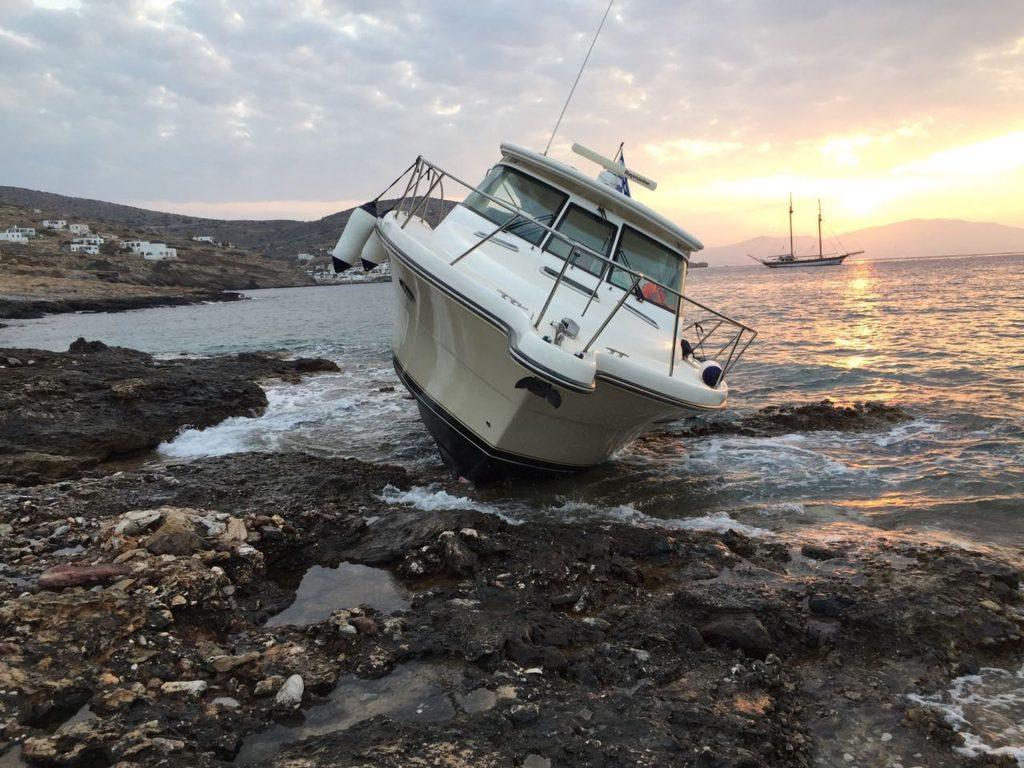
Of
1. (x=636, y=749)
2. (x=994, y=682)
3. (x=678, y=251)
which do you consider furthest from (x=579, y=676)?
(x=678, y=251)

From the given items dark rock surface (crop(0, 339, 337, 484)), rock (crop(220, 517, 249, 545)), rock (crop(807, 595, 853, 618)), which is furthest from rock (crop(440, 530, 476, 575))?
dark rock surface (crop(0, 339, 337, 484))

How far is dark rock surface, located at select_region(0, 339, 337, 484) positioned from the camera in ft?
24.3

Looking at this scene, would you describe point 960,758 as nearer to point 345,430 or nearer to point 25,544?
point 25,544

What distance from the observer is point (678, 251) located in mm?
8234

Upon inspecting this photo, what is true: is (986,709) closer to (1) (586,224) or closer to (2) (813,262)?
(1) (586,224)

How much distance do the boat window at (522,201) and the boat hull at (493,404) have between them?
5.15ft

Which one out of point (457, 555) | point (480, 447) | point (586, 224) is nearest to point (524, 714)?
point (457, 555)

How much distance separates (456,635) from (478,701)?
1.95ft

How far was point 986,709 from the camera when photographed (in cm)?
347

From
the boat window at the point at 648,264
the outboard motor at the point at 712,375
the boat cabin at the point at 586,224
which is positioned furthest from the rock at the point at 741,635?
the boat window at the point at 648,264

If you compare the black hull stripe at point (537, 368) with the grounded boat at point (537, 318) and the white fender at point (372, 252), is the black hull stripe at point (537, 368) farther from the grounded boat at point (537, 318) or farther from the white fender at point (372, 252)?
the white fender at point (372, 252)

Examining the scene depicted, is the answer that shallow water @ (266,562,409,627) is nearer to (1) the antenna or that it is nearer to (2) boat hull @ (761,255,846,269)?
(1) the antenna

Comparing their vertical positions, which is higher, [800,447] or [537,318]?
[537,318]

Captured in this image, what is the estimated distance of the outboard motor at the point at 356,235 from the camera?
813 centimetres
